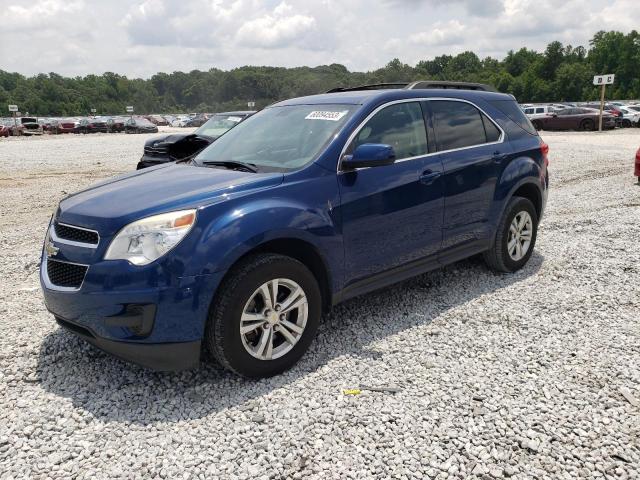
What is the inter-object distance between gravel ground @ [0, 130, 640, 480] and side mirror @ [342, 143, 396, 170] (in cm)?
132

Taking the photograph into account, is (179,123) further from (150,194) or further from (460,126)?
(150,194)

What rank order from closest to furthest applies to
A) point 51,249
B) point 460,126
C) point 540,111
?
point 51,249, point 460,126, point 540,111

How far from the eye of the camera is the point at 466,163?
15.3 feet

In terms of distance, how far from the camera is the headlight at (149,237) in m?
3.04

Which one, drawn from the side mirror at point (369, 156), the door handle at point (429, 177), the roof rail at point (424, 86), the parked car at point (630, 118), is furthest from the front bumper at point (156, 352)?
the parked car at point (630, 118)

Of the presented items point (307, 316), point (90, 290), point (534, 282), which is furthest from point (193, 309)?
point (534, 282)

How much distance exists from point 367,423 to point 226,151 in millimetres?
2404

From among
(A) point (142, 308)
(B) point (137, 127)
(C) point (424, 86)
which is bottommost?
(A) point (142, 308)

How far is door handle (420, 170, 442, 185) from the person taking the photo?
4.27 meters

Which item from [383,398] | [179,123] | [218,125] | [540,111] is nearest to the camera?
[383,398]

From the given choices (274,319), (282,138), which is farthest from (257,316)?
(282,138)

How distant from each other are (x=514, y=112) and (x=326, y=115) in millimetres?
2311

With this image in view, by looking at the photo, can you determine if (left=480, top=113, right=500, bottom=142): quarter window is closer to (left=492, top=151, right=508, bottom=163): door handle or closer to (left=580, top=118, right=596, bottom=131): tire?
(left=492, top=151, right=508, bottom=163): door handle

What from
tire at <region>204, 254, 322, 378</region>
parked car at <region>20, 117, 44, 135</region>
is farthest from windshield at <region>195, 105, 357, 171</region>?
parked car at <region>20, 117, 44, 135</region>
